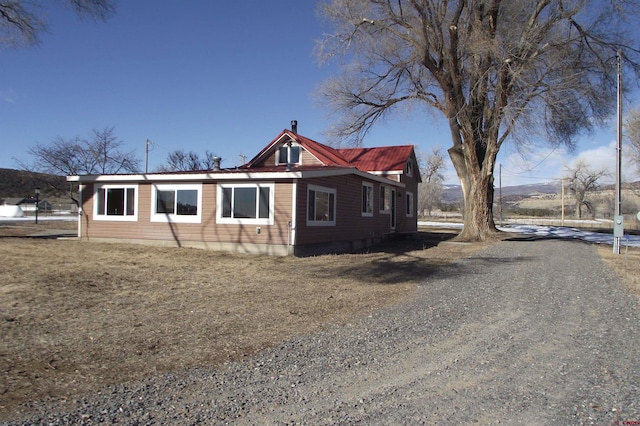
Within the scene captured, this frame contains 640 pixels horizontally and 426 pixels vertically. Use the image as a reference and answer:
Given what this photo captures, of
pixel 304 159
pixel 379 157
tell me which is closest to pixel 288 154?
pixel 304 159

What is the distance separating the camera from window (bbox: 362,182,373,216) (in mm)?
18920

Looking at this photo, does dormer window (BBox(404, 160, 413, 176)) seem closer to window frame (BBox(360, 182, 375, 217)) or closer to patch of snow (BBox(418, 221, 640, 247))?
window frame (BBox(360, 182, 375, 217))

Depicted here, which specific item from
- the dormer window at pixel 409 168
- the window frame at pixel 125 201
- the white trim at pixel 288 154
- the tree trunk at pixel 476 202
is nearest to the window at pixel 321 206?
the white trim at pixel 288 154

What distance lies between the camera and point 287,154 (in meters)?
21.0

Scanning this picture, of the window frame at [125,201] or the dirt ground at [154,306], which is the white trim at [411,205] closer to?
the dirt ground at [154,306]

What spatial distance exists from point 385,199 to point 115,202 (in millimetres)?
11421

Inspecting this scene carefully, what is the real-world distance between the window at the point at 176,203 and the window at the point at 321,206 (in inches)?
142

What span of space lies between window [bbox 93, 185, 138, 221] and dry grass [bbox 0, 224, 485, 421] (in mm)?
3523

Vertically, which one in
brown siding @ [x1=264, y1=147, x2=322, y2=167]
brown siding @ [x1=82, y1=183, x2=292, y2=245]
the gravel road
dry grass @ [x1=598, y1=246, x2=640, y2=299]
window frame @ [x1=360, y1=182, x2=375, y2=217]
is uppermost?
brown siding @ [x1=264, y1=147, x2=322, y2=167]

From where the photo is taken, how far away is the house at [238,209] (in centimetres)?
1415

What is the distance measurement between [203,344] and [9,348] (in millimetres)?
1930

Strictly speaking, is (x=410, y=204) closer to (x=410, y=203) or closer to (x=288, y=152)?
(x=410, y=203)

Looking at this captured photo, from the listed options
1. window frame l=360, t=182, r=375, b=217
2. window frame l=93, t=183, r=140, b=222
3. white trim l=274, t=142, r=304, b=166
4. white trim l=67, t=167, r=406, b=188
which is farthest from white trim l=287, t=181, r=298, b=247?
white trim l=274, t=142, r=304, b=166

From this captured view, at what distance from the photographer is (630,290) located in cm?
880
